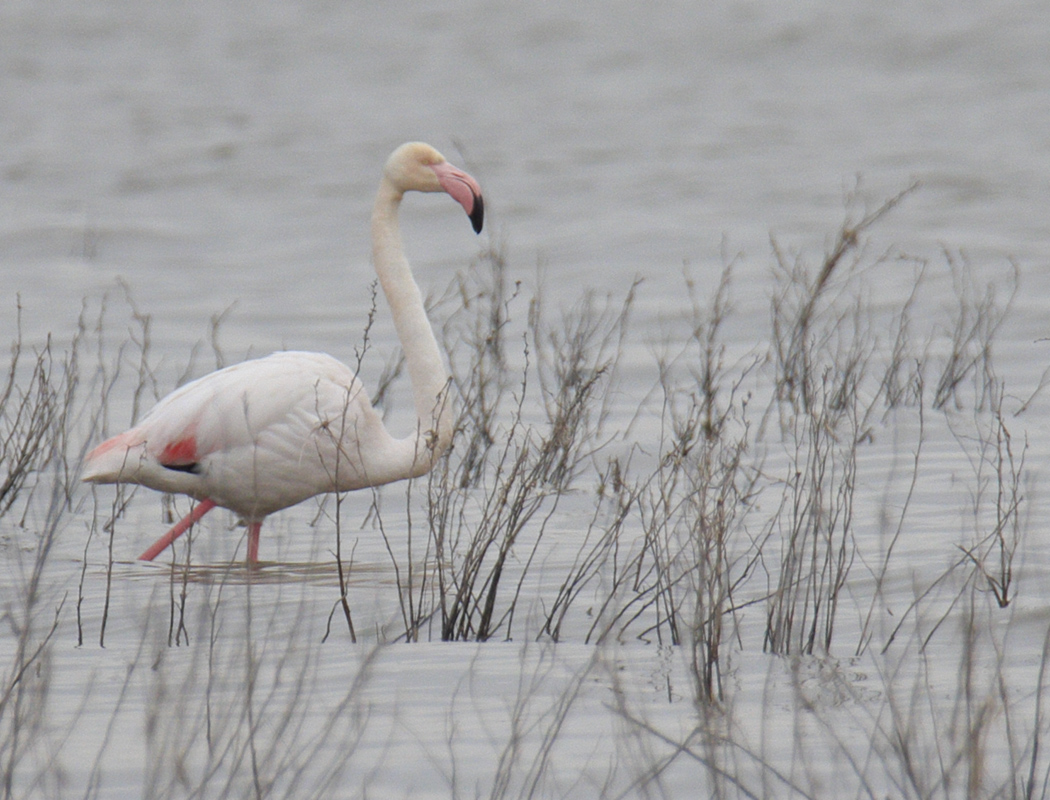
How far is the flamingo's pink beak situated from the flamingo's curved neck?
0.74ft

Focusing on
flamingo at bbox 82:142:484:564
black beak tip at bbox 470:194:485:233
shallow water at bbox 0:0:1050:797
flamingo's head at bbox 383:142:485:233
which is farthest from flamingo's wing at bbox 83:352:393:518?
flamingo's head at bbox 383:142:485:233

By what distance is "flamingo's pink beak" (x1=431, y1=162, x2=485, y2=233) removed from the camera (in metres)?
6.62

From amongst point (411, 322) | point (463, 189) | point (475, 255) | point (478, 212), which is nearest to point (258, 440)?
point (411, 322)

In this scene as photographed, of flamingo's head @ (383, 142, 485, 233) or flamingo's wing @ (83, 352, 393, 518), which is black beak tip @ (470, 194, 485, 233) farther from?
flamingo's wing @ (83, 352, 393, 518)

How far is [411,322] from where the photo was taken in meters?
6.70

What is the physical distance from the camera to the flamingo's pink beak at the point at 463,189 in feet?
21.7

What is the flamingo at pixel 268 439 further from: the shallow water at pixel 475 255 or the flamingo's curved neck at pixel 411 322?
the shallow water at pixel 475 255

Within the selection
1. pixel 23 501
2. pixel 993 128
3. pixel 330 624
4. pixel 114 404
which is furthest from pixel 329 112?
pixel 330 624

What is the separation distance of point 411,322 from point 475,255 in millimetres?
11369

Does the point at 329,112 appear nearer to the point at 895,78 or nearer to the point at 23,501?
the point at 895,78

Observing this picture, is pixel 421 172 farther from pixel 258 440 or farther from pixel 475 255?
pixel 475 255

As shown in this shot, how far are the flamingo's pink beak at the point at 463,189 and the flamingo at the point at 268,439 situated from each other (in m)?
0.02

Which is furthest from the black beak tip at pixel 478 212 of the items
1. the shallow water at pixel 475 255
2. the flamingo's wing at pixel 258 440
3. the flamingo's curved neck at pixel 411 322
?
the shallow water at pixel 475 255

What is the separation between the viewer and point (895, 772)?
3.52m
